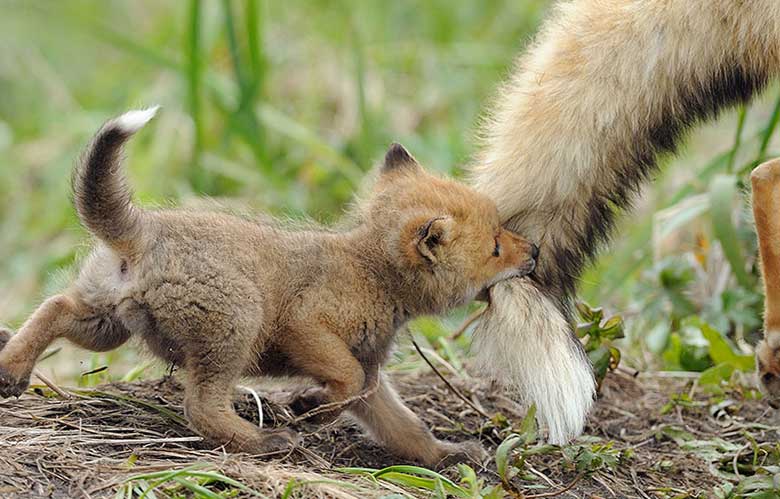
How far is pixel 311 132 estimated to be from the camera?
873 centimetres

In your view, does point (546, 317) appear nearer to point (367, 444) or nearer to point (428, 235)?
point (428, 235)

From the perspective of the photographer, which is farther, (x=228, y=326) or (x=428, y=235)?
(x=428, y=235)

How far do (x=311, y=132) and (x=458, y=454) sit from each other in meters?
5.03

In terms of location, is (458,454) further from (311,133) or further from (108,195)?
(311,133)

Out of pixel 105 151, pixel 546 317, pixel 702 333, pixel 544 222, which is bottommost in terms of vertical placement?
pixel 702 333

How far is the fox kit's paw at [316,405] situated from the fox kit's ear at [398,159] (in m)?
0.86

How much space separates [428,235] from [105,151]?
108 cm

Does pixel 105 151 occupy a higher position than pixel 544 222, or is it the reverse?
pixel 105 151

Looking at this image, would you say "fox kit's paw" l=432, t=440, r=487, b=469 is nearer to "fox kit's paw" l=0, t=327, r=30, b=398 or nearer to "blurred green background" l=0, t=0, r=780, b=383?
"blurred green background" l=0, t=0, r=780, b=383

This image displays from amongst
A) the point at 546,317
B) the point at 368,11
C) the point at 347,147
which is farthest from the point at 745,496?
the point at 368,11

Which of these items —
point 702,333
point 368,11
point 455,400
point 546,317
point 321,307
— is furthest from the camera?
point 368,11

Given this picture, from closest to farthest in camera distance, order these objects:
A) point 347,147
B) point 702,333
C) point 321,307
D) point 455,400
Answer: point 321,307, point 455,400, point 702,333, point 347,147

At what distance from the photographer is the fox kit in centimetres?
355

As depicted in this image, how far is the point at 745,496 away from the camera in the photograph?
3686 millimetres
